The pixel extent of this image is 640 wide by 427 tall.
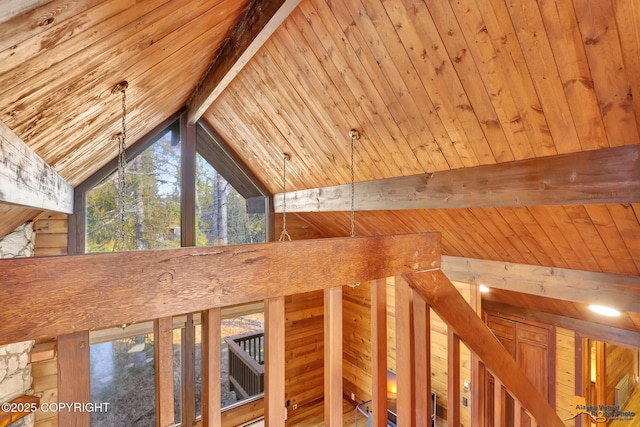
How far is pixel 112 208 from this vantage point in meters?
4.36

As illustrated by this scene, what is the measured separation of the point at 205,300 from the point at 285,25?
265cm

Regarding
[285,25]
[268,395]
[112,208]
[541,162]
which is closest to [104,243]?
[112,208]

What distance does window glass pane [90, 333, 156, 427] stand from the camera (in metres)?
4.46

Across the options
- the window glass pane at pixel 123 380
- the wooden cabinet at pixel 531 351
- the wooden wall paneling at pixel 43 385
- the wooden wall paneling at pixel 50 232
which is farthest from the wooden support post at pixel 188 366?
the wooden cabinet at pixel 531 351

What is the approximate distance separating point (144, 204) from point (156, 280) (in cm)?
458

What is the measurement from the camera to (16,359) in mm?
3701

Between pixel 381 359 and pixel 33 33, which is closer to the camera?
pixel 381 359

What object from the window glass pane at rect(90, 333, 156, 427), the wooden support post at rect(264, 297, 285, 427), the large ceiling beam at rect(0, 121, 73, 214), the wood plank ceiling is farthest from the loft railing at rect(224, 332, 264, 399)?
the wooden support post at rect(264, 297, 285, 427)

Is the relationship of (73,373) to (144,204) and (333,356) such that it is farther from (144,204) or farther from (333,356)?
(144,204)

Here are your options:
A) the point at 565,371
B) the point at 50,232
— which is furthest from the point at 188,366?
the point at 565,371

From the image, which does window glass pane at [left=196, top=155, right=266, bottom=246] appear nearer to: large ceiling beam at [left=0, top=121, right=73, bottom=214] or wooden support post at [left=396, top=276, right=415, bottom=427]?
large ceiling beam at [left=0, top=121, right=73, bottom=214]

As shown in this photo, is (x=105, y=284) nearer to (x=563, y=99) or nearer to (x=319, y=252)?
(x=319, y=252)

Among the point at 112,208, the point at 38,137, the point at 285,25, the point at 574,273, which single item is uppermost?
the point at 285,25

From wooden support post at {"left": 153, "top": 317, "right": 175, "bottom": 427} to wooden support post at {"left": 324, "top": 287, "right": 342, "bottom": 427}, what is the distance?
371 mm
